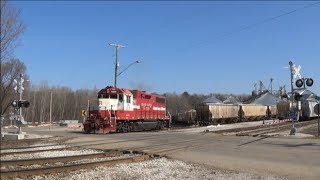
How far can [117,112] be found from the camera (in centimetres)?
3956

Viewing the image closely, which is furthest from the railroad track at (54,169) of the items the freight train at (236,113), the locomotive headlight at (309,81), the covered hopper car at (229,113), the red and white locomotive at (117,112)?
the covered hopper car at (229,113)

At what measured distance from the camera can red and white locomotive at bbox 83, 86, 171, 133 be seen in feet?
128

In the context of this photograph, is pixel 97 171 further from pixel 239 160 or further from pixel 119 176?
pixel 239 160

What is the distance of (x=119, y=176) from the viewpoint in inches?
518

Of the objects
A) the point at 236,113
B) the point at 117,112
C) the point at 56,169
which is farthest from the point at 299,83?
the point at 236,113

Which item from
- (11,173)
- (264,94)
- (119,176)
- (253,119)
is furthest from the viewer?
(264,94)

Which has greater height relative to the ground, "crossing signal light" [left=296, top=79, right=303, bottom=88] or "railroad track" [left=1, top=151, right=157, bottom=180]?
"crossing signal light" [left=296, top=79, right=303, bottom=88]

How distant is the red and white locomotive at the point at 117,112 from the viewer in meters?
39.2

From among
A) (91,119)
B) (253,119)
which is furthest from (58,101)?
(91,119)

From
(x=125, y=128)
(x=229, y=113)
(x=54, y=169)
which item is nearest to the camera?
(x=54, y=169)

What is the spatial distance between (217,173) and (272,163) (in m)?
3.49

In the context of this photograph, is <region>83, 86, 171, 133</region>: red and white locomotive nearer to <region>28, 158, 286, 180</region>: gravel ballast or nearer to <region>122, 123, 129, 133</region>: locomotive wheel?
<region>122, 123, 129, 133</region>: locomotive wheel

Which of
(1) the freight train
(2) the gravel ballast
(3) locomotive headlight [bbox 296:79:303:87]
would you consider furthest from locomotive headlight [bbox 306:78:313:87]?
(1) the freight train

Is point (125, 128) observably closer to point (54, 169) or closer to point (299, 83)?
point (299, 83)
